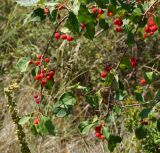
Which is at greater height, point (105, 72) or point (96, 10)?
point (96, 10)

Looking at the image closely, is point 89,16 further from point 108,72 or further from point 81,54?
point 81,54

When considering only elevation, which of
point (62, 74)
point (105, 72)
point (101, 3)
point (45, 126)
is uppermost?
point (101, 3)

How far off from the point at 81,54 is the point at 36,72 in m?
2.57

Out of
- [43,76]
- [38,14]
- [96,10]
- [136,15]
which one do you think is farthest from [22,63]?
[136,15]

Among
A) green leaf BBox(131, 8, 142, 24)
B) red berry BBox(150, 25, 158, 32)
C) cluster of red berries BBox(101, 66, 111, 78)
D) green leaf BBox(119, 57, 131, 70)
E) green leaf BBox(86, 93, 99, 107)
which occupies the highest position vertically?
green leaf BBox(131, 8, 142, 24)

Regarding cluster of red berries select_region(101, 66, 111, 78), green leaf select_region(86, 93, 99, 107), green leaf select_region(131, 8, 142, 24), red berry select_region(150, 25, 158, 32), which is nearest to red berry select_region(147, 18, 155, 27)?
red berry select_region(150, 25, 158, 32)

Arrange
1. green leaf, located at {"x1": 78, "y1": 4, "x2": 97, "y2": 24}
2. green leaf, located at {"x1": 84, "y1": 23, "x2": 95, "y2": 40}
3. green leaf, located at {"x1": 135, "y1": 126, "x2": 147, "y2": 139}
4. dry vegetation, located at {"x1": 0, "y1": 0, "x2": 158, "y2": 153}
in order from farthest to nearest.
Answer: dry vegetation, located at {"x1": 0, "y1": 0, "x2": 158, "y2": 153} → green leaf, located at {"x1": 135, "y1": 126, "x2": 147, "y2": 139} → green leaf, located at {"x1": 84, "y1": 23, "x2": 95, "y2": 40} → green leaf, located at {"x1": 78, "y1": 4, "x2": 97, "y2": 24}

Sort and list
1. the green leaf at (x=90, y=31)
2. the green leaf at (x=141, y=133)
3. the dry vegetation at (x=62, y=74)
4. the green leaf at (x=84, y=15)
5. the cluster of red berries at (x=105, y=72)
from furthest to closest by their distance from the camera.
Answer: the dry vegetation at (x=62, y=74) → the green leaf at (x=141, y=133) → the cluster of red berries at (x=105, y=72) → the green leaf at (x=90, y=31) → the green leaf at (x=84, y=15)

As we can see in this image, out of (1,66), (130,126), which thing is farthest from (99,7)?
(1,66)

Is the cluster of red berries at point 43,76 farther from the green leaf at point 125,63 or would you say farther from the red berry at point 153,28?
the red berry at point 153,28

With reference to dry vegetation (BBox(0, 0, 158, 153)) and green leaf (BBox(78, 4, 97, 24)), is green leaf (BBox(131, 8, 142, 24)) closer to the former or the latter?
green leaf (BBox(78, 4, 97, 24))

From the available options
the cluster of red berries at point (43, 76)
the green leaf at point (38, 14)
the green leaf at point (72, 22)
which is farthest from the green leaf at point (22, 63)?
the green leaf at point (72, 22)

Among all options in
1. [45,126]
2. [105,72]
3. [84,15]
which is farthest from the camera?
[105,72]

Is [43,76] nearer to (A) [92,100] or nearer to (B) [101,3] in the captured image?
(A) [92,100]
